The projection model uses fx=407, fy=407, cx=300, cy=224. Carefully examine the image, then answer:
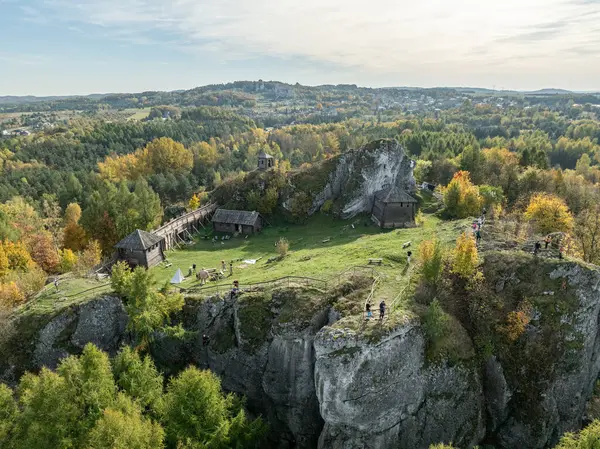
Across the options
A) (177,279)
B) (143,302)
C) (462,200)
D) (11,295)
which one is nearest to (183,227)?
(177,279)

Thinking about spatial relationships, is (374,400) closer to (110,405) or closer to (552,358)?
(552,358)

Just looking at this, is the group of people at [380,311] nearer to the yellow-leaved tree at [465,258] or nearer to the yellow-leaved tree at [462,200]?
the yellow-leaved tree at [465,258]

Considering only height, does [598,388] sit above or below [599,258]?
below

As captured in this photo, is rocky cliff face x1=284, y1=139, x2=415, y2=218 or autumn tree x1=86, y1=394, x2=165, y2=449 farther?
rocky cliff face x1=284, y1=139, x2=415, y2=218

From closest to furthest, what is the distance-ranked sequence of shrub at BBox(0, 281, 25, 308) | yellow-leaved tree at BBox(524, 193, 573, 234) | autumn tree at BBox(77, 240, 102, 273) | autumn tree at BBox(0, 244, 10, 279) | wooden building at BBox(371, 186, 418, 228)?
1. shrub at BBox(0, 281, 25, 308)
2. autumn tree at BBox(77, 240, 102, 273)
3. autumn tree at BBox(0, 244, 10, 279)
4. yellow-leaved tree at BBox(524, 193, 573, 234)
5. wooden building at BBox(371, 186, 418, 228)

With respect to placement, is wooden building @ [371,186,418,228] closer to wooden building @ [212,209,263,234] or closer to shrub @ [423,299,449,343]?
wooden building @ [212,209,263,234]

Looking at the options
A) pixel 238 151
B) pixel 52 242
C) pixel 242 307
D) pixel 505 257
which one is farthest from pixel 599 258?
pixel 238 151

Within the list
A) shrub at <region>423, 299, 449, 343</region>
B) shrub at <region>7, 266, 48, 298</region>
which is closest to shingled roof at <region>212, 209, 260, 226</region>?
shrub at <region>7, 266, 48, 298</region>
